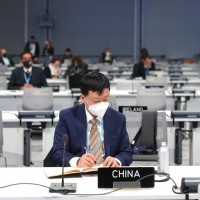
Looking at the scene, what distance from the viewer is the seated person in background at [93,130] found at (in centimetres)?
453

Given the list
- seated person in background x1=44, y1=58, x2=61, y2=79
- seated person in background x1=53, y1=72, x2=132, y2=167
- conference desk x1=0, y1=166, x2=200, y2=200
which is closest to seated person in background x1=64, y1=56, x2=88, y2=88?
seated person in background x1=44, y1=58, x2=61, y2=79

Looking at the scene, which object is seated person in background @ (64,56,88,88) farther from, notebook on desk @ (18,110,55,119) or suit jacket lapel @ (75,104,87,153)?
suit jacket lapel @ (75,104,87,153)

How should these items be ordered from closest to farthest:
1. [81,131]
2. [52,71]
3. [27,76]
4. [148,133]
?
[81,131]
[148,133]
[27,76]
[52,71]

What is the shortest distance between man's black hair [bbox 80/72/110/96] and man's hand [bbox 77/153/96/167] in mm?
460

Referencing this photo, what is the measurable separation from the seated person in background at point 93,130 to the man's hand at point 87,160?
223 millimetres

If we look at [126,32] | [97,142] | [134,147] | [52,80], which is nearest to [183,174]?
[97,142]

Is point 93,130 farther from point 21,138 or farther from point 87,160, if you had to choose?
point 21,138

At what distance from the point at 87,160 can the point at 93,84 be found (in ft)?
1.80

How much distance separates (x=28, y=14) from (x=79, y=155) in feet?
71.3

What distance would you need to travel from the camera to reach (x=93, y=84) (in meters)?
4.49

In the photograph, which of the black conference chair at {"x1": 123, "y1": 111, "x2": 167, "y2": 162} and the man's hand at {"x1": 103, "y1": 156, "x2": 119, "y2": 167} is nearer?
the man's hand at {"x1": 103, "y1": 156, "x2": 119, "y2": 167}

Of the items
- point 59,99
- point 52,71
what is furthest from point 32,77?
point 52,71

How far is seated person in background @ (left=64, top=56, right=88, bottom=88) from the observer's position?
11.1m

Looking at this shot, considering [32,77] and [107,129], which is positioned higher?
[32,77]
